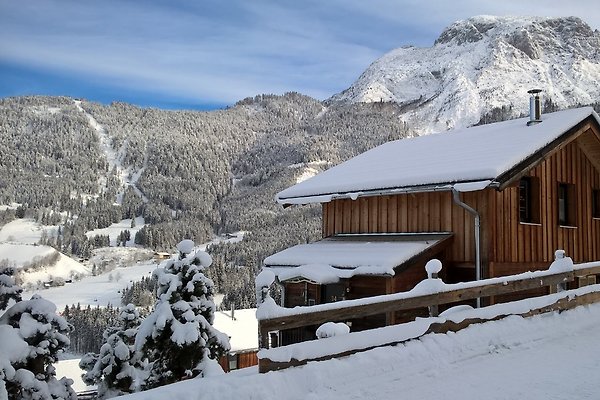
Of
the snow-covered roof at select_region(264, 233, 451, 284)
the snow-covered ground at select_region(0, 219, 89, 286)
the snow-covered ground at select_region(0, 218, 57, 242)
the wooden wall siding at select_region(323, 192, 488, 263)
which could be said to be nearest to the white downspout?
the wooden wall siding at select_region(323, 192, 488, 263)

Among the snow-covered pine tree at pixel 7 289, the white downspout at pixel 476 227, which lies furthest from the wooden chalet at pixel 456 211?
the snow-covered pine tree at pixel 7 289

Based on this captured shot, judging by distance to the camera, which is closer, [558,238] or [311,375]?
[311,375]

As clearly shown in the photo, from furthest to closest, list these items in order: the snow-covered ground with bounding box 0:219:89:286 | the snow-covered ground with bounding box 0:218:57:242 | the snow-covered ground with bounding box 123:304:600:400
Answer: the snow-covered ground with bounding box 0:218:57:242
the snow-covered ground with bounding box 0:219:89:286
the snow-covered ground with bounding box 123:304:600:400

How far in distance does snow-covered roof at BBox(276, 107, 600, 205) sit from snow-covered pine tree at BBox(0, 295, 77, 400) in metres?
8.88

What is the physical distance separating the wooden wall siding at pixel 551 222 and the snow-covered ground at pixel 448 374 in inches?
208

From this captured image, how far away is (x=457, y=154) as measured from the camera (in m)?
16.3

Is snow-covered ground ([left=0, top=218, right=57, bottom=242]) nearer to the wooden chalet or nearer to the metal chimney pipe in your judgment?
the wooden chalet

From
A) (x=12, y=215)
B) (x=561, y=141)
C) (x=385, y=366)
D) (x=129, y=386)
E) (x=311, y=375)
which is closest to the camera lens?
(x=311, y=375)

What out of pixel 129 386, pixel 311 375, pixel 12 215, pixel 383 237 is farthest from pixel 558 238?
pixel 12 215

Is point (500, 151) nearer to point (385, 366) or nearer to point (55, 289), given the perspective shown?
point (385, 366)

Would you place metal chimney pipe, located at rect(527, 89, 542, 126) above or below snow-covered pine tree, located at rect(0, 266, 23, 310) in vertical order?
above

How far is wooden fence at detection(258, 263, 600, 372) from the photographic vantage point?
22.0 feet

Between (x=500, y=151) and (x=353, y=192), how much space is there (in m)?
Result: 4.19

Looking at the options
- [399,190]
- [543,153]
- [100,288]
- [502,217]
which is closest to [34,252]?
[100,288]
